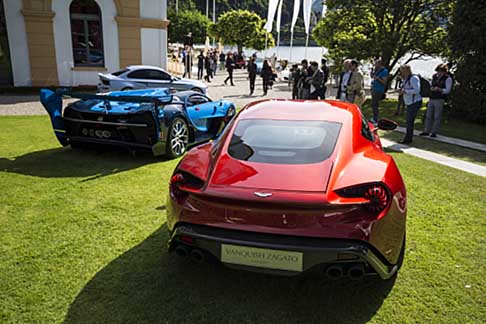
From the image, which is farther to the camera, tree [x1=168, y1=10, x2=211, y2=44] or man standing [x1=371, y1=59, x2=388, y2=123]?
tree [x1=168, y1=10, x2=211, y2=44]

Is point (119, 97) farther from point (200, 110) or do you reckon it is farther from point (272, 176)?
point (272, 176)

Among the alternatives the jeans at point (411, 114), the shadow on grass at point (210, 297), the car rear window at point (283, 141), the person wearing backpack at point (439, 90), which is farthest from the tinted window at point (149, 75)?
the shadow on grass at point (210, 297)

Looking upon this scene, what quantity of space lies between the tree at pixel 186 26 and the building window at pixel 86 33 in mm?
44668

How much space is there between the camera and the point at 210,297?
113 inches

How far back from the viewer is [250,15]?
5066cm

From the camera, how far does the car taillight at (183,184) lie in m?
2.81

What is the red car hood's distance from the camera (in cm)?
261

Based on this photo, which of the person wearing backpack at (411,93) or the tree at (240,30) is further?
the tree at (240,30)

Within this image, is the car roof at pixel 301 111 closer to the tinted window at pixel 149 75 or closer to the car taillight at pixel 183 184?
the car taillight at pixel 183 184

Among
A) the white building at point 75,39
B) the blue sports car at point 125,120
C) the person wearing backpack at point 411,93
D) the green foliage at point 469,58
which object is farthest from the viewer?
the white building at point 75,39

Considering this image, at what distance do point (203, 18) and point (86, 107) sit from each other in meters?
63.8

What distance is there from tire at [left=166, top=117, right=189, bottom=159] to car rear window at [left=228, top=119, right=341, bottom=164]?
10.4 ft

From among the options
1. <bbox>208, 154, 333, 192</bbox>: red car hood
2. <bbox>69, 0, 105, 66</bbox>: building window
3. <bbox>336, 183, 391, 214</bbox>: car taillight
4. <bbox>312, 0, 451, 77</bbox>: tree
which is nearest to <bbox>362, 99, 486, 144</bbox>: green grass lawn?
<bbox>312, 0, 451, 77</bbox>: tree

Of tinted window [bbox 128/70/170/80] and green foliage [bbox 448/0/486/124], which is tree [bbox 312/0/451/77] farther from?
tinted window [bbox 128/70/170/80]
